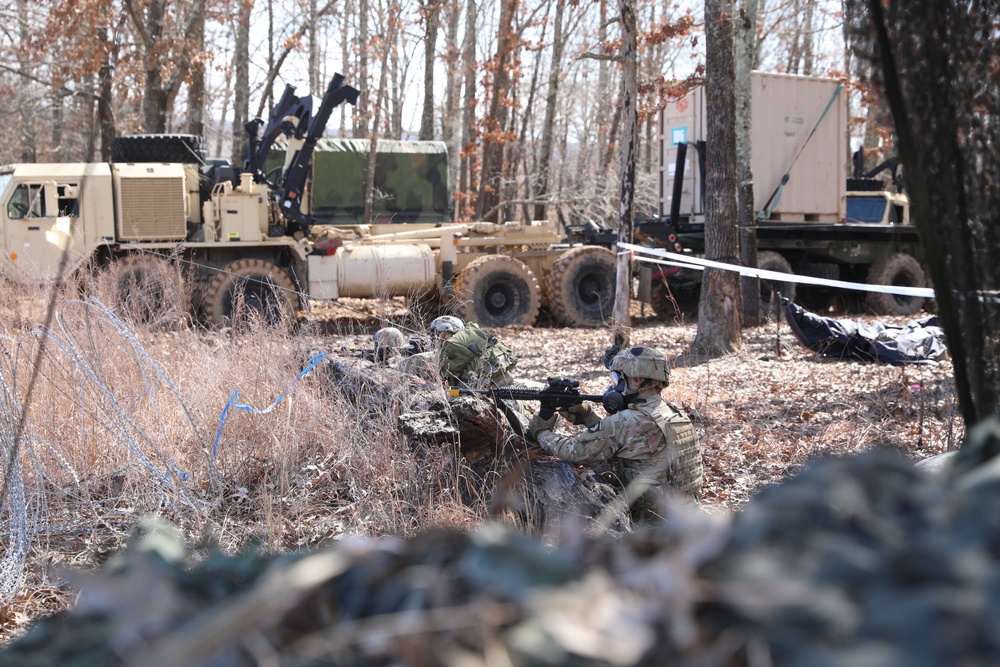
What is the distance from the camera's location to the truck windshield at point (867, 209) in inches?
610

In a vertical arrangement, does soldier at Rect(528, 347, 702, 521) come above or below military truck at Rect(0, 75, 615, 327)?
below

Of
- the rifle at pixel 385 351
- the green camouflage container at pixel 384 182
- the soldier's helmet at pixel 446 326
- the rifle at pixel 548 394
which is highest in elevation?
the green camouflage container at pixel 384 182

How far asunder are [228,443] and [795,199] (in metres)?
11.2

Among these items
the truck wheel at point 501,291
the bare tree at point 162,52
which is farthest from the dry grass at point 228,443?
the bare tree at point 162,52

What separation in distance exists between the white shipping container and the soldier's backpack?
27.8 feet

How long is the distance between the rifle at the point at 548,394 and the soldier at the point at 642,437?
8.8 inches

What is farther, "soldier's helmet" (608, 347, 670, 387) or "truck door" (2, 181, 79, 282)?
"truck door" (2, 181, 79, 282)

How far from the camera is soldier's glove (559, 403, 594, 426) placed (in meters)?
5.05

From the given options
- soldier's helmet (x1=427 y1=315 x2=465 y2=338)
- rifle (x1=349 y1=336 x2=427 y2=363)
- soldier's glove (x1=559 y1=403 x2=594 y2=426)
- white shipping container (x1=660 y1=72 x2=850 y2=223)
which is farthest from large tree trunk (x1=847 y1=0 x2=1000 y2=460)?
white shipping container (x1=660 y1=72 x2=850 y2=223)

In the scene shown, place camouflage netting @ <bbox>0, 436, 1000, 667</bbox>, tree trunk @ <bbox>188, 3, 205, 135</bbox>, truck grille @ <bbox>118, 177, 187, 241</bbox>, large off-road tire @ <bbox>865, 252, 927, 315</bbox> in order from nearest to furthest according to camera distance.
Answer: camouflage netting @ <bbox>0, 436, 1000, 667</bbox>
truck grille @ <bbox>118, 177, 187, 241</bbox>
large off-road tire @ <bbox>865, 252, 927, 315</bbox>
tree trunk @ <bbox>188, 3, 205, 135</bbox>

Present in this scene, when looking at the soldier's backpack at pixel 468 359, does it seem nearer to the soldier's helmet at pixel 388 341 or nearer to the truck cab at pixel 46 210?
the soldier's helmet at pixel 388 341

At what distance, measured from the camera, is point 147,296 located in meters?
7.97

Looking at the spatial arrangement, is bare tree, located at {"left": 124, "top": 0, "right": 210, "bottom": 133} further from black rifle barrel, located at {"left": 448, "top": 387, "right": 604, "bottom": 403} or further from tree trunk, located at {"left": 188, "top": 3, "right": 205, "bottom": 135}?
black rifle barrel, located at {"left": 448, "top": 387, "right": 604, "bottom": 403}

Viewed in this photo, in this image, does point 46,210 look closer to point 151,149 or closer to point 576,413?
point 151,149
